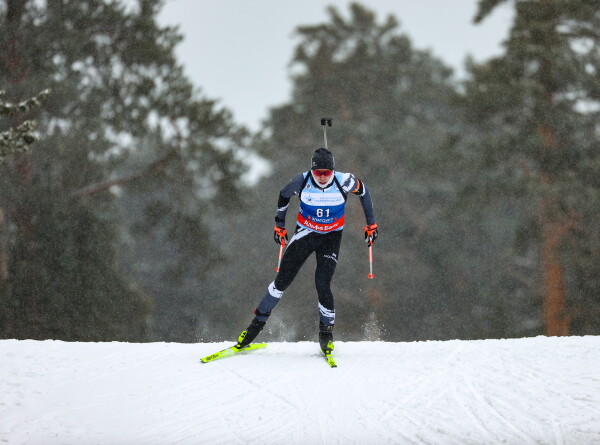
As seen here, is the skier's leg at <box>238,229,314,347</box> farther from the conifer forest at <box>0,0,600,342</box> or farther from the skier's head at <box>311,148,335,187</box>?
the conifer forest at <box>0,0,600,342</box>

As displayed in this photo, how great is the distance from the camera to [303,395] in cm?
612

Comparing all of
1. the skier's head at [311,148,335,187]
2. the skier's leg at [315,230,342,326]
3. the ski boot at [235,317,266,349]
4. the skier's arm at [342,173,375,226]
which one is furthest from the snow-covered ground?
the skier's head at [311,148,335,187]

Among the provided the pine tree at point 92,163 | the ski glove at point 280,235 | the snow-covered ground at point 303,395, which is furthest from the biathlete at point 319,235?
the pine tree at point 92,163

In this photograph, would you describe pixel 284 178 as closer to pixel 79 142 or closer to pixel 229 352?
pixel 79 142

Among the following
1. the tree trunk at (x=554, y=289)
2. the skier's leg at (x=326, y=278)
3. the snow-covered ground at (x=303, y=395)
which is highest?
the tree trunk at (x=554, y=289)

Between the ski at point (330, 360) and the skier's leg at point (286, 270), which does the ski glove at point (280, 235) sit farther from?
the ski at point (330, 360)

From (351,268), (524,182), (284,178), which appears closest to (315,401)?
(524,182)

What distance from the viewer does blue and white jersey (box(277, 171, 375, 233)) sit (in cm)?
762

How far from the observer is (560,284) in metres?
20.4

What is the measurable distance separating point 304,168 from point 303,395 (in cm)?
2258

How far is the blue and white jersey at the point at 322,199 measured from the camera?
25.0 ft

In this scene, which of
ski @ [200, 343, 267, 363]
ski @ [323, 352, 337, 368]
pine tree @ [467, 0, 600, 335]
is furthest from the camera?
pine tree @ [467, 0, 600, 335]

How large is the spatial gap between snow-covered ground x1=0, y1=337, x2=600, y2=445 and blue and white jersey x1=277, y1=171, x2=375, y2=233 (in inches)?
54.0

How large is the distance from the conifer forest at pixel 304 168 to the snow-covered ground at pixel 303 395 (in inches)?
394
